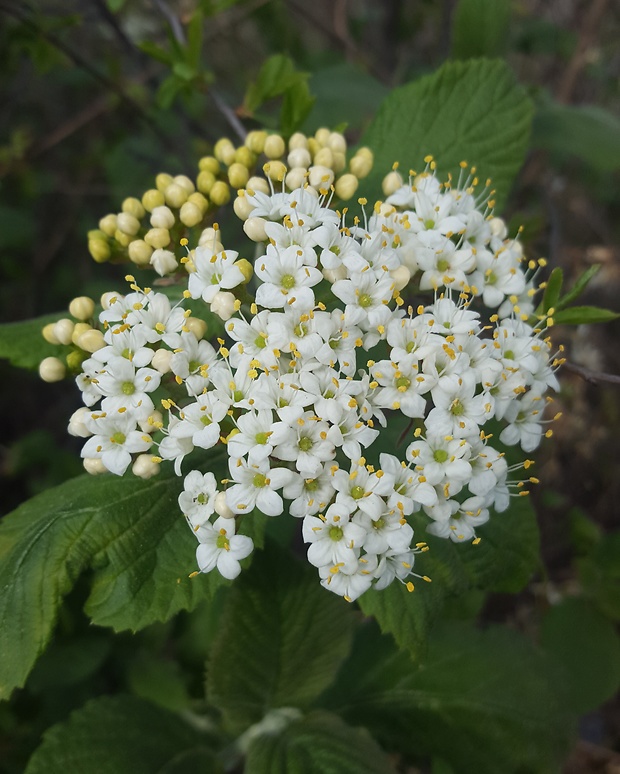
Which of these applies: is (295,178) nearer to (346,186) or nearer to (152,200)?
(346,186)

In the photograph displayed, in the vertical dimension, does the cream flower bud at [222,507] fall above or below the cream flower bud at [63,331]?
below

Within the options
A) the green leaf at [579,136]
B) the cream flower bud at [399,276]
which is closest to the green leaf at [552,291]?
the cream flower bud at [399,276]

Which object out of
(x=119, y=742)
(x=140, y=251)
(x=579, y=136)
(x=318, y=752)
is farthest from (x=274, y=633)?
(x=579, y=136)

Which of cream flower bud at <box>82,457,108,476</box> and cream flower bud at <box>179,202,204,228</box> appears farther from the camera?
cream flower bud at <box>179,202,204,228</box>

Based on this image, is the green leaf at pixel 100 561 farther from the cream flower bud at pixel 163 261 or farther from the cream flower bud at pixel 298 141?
the cream flower bud at pixel 298 141

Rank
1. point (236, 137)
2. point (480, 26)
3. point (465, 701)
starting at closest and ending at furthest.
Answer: point (465, 701) < point (480, 26) < point (236, 137)

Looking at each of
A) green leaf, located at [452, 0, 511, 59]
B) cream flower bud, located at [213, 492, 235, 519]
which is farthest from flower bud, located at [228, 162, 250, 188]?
green leaf, located at [452, 0, 511, 59]

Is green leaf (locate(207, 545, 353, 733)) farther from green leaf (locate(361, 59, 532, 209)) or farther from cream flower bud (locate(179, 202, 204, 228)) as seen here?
green leaf (locate(361, 59, 532, 209))
